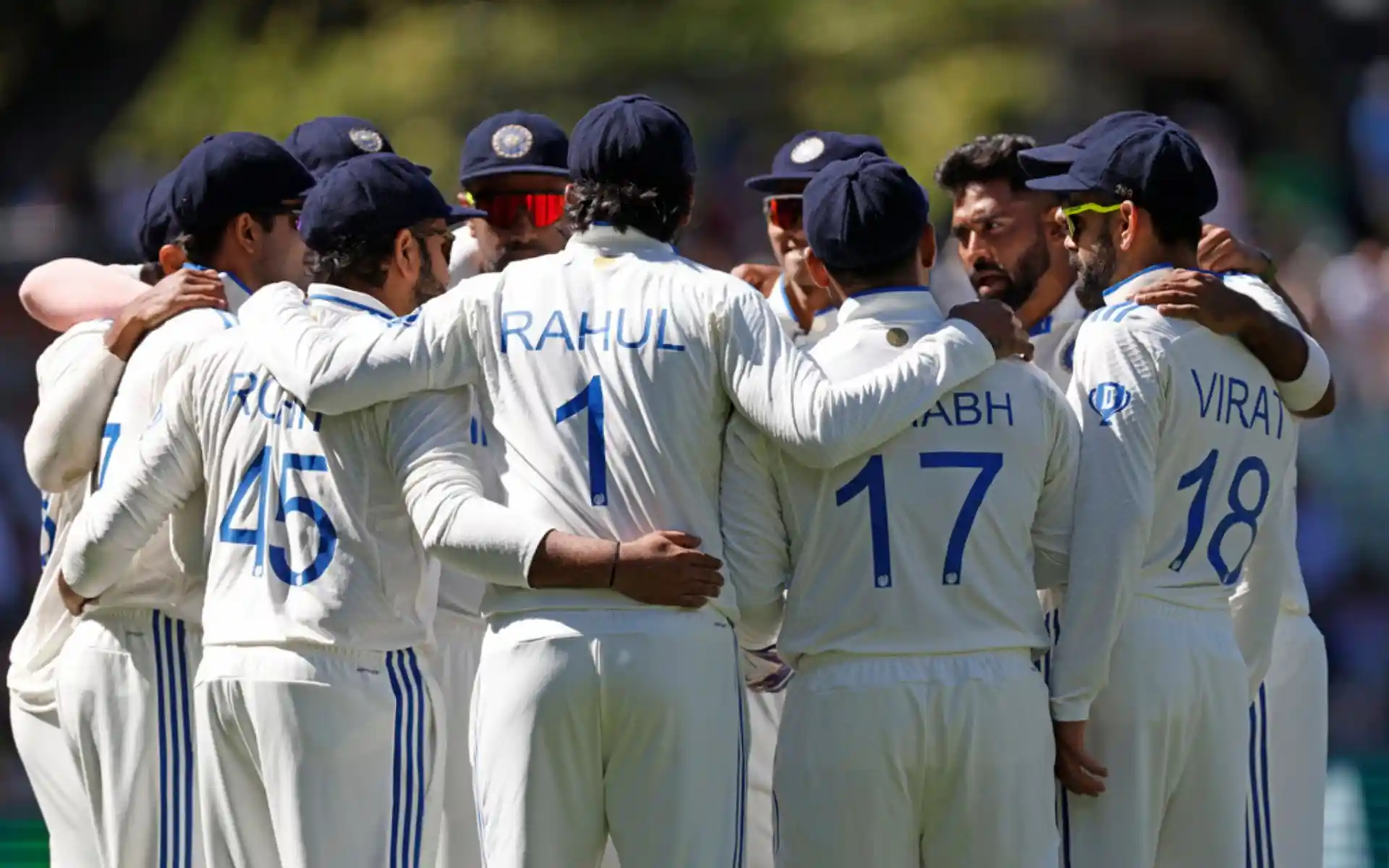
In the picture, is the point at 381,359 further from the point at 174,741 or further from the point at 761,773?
the point at 761,773

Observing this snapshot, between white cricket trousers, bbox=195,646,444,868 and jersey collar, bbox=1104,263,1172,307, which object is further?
jersey collar, bbox=1104,263,1172,307

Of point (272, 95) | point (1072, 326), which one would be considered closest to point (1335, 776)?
point (1072, 326)

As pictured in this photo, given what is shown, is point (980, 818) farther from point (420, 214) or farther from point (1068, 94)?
point (1068, 94)

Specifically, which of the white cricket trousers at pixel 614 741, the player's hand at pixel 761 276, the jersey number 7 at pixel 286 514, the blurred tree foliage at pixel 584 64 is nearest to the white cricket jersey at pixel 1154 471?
the white cricket trousers at pixel 614 741

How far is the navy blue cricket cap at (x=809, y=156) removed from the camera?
279 inches

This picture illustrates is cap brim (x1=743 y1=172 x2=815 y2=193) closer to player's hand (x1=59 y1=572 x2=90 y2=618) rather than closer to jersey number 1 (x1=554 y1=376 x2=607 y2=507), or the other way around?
jersey number 1 (x1=554 y1=376 x2=607 y2=507)

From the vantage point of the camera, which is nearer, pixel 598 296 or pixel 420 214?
pixel 598 296

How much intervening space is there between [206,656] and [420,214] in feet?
4.19

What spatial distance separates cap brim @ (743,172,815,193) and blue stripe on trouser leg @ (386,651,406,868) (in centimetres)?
232

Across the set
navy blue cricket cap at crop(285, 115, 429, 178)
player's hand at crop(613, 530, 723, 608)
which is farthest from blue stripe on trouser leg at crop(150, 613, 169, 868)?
navy blue cricket cap at crop(285, 115, 429, 178)

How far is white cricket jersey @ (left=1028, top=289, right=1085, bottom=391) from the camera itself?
660 centimetres

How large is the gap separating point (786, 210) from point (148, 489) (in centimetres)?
244

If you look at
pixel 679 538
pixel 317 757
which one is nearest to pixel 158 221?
pixel 317 757

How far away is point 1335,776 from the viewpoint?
34.0 feet
